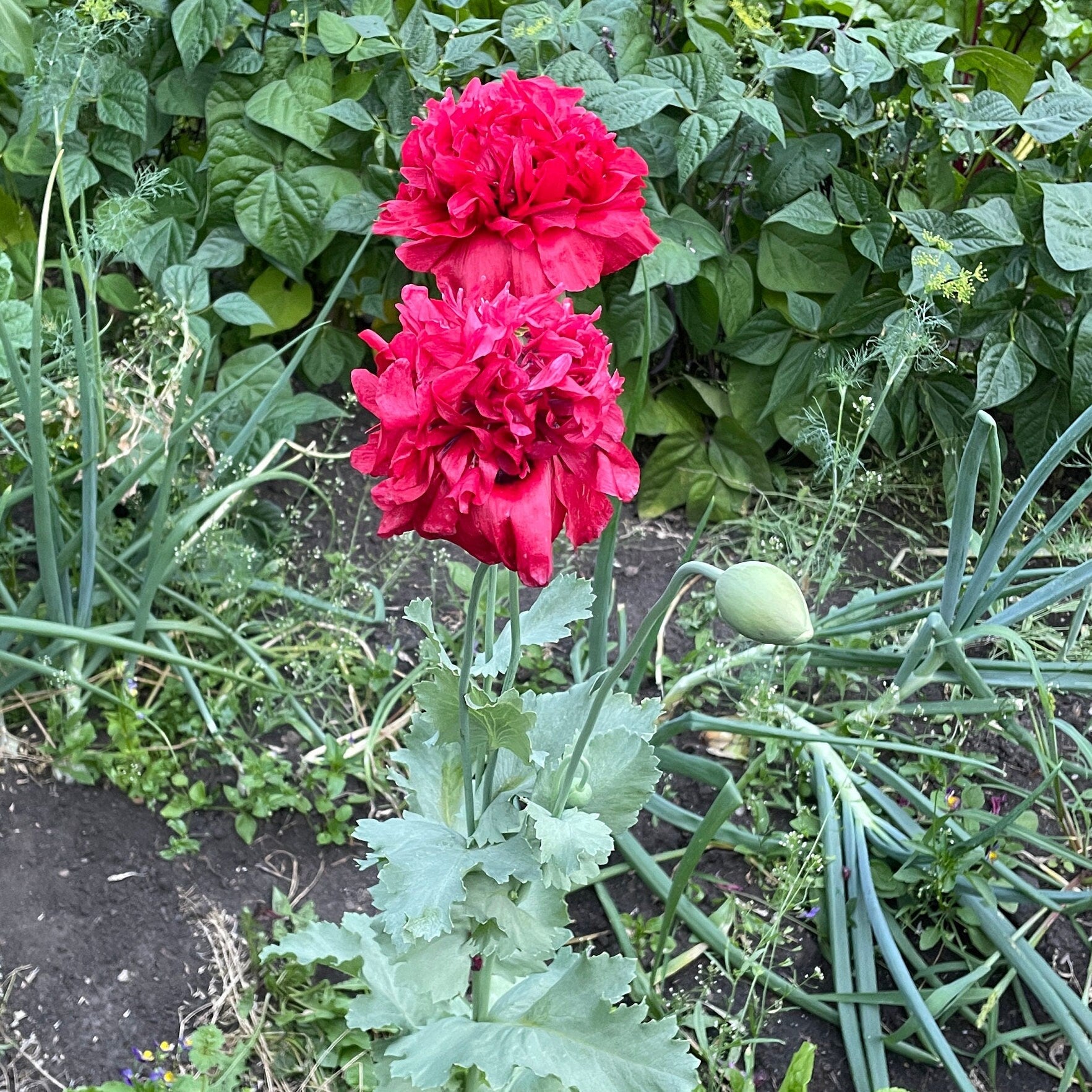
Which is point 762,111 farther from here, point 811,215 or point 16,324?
point 16,324

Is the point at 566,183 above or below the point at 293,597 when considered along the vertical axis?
above

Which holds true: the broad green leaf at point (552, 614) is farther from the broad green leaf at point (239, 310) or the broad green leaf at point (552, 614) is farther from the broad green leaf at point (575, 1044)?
the broad green leaf at point (239, 310)

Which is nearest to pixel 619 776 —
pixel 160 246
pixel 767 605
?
pixel 767 605

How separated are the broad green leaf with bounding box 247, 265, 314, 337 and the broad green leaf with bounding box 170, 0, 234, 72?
1.10 feet

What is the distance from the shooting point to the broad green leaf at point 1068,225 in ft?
4.91

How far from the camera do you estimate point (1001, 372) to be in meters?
1.60

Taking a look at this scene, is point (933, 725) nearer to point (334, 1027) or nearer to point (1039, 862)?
point (1039, 862)

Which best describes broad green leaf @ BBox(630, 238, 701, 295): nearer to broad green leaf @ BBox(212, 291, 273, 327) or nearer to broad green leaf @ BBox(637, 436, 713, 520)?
broad green leaf @ BBox(637, 436, 713, 520)

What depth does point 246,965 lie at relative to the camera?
1.19 metres

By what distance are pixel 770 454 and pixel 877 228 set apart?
16.9 inches

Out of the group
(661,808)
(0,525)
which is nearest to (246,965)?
(661,808)

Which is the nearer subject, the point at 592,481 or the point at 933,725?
the point at 592,481

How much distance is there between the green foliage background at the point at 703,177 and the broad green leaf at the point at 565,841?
2.63 ft

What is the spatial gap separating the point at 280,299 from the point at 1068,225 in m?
1.22
